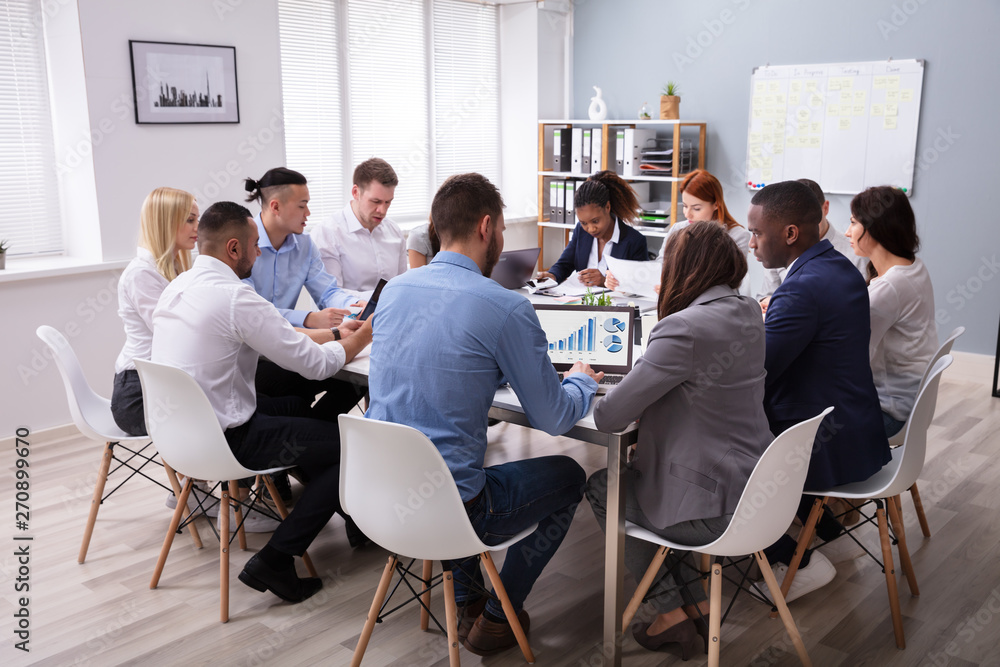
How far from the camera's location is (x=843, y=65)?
5234 millimetres

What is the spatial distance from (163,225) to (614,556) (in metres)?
2.06

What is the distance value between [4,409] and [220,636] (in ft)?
7.41

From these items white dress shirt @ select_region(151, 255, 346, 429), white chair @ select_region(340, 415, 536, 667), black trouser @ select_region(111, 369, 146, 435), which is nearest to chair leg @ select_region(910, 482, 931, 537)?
white chair @ select_region(340, 415, 536, 667)

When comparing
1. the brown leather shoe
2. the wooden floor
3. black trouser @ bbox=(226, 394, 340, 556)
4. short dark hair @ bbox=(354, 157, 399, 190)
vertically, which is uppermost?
short dark hair @ bbox=(354, 157, 399, 190)

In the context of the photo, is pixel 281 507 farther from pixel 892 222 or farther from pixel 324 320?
pixel 892 222

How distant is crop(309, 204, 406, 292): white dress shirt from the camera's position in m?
3.97

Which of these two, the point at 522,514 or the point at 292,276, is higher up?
the point at 292,276

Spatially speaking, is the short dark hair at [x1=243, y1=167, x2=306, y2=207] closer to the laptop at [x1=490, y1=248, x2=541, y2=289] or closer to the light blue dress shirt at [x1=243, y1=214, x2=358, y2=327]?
the light blue dress shirt at [x1=243, y1=214, x2=358, y2=327]

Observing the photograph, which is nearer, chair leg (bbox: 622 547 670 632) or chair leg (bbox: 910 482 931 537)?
chair leg (bbox: 622 547 670 632)

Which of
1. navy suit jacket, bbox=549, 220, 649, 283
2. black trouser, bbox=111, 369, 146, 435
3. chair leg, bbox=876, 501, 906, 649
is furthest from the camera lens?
navy suit jacket, bbox=549, 220, 649, 283

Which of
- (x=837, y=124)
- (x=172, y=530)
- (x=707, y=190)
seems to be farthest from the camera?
(x=837, y=124)

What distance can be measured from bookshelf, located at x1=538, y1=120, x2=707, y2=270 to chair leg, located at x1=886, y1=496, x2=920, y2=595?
3.55m

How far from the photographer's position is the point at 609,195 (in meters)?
4.25

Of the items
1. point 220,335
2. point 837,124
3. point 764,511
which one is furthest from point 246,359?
point 837,124
